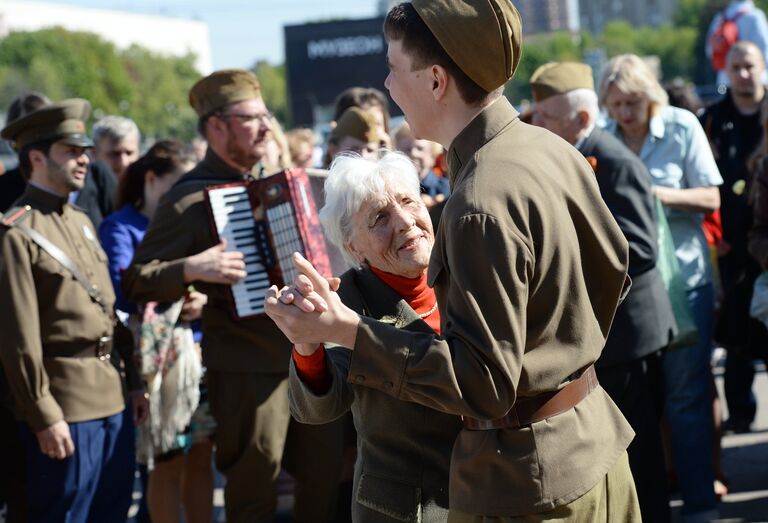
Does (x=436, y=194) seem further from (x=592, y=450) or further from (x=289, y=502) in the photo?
(x=592, y=450)

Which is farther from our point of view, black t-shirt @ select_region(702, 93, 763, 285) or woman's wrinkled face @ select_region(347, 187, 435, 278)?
black t-shirt @ select_region(702, 93, 763, 285)

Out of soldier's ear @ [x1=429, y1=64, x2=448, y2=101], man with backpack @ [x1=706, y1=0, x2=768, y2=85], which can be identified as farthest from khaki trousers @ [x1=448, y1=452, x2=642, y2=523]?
man with backpack @ [x1=706, y1=0, x2=768, y2=85]

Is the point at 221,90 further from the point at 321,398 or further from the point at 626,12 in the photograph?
the point at 626,12

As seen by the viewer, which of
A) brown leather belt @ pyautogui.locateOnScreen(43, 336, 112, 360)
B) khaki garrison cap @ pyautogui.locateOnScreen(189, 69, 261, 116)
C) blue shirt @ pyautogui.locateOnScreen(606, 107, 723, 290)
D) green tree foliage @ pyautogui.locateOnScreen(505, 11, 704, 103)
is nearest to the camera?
brown leather belt @ pyautogui.locateOnScreen(43, 336, 112, 360)

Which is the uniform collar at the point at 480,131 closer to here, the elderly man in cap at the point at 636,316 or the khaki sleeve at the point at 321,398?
the khaki sleeve at the point at 321,398

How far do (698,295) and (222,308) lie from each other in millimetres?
2362

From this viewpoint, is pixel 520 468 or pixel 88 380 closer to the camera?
pixel 520 468

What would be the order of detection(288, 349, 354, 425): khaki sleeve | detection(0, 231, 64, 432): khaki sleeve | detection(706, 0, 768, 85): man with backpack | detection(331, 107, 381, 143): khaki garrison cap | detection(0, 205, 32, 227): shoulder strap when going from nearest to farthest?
1. detection(288, 349, 354, 425): khaki sleeve
2. detection(0, 231, 64, 432): khaki sleeve
3. detection(0, 205, 32, 227): shoulder strap
4. detection(331, 107, 381, 143): khaki garrison cap
5. detection(706, 0, 768, 85): man with backpack

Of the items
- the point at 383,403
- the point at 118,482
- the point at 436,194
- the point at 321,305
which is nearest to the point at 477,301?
the point at 321,305

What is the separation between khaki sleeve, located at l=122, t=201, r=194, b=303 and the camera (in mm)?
5223

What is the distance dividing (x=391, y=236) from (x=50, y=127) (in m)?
2.35

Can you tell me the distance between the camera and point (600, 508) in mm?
2611

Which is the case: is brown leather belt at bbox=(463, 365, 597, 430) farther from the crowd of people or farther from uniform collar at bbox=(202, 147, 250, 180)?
uniform collar at bbox=(202, 147, 250, 180)

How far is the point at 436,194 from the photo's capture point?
6695mm
